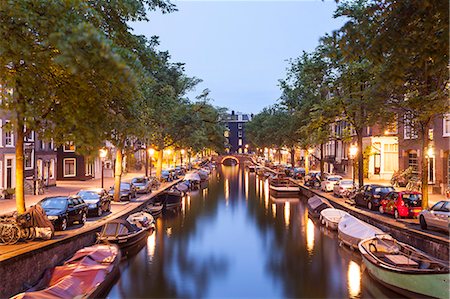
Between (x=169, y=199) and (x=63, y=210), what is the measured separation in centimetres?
2055

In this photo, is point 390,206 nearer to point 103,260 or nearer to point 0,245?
point 103,260

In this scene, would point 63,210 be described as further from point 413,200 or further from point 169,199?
point 169,199

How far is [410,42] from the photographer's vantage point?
10094 millimetres

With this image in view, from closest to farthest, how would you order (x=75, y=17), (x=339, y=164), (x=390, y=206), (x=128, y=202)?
(x=75, y=17), (x=390, y=206), (x=128, y=202), (x=339, y=164)

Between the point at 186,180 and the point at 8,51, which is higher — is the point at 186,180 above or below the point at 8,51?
below

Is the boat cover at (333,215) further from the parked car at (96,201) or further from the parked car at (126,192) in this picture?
the parked car at (126,192)

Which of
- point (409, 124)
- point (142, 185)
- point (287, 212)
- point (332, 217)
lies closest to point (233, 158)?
point (142, 185)

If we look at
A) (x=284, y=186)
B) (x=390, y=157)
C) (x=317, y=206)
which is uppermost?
(x=390, y=157)

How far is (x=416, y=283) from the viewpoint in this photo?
13.8m

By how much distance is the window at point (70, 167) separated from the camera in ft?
172

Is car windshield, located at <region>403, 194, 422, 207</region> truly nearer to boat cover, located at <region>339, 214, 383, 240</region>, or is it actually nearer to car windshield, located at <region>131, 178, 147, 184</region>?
boat cover, located at <region>339, 214, 383, 240</region>

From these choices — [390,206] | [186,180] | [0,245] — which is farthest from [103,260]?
[186,180]

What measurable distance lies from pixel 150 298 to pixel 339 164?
53492 mm

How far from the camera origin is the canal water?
56.4 ft
